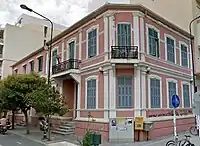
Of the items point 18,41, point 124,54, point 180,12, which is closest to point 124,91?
point 124,54

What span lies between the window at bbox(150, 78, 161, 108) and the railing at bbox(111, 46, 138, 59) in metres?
2.55

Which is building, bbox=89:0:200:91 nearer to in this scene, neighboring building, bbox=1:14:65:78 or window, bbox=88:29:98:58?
window, bbox=88:29:98:58

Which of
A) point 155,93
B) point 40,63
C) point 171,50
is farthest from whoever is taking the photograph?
point 40,63

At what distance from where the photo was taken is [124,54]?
15.7m

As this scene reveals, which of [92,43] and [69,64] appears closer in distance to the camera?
[92,43]

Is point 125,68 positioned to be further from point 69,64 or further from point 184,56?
point 184,56

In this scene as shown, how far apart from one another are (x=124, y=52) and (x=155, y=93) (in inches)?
157

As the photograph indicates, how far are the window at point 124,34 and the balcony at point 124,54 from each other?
54 centimetres

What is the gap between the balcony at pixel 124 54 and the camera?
1537cm

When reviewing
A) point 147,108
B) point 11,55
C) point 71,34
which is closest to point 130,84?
point 147,108

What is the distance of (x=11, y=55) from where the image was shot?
1483 inches

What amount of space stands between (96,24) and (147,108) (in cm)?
701

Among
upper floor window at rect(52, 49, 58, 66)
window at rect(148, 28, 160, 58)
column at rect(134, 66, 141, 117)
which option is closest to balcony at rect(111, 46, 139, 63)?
column at rect(134, 66, 141, 117)

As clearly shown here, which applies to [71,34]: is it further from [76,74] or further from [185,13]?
[185,13]
